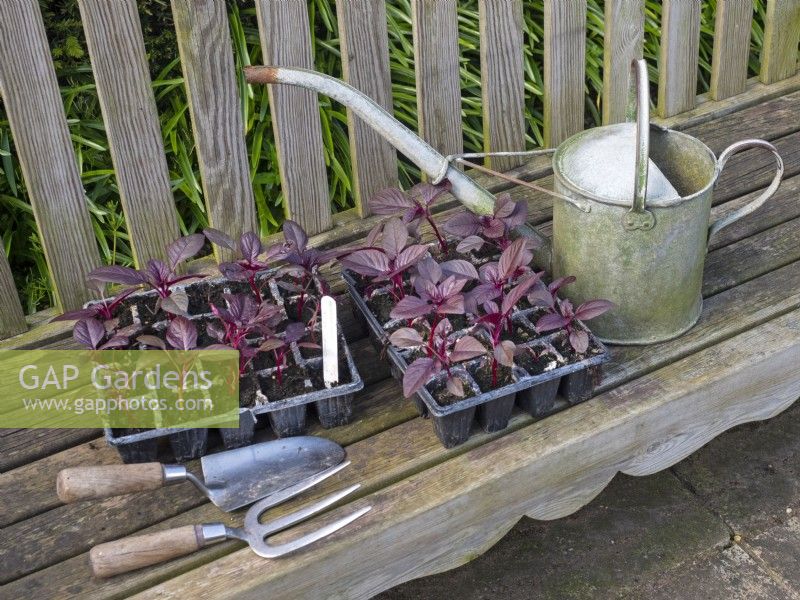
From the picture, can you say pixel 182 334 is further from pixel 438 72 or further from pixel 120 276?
pixel 438 72

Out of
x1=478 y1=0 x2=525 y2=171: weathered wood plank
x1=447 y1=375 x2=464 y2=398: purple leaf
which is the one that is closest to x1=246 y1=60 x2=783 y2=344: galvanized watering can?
x1=447 y1=375 x2=464 y2=398: purple leaf

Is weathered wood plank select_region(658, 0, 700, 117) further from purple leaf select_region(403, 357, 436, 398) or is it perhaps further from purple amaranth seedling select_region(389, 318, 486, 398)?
purple leaf select_region(403, 357, 436, 398)

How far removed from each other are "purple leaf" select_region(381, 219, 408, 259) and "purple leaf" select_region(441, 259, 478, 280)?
0.32 ft

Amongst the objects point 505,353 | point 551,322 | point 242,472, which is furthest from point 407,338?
point 242,472

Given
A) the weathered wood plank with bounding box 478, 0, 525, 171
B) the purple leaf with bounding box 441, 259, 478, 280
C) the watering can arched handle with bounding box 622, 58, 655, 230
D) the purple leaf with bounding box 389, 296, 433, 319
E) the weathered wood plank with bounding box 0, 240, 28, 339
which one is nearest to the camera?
A: the watering can arched handle with bounding box 622, 58, 655, 230

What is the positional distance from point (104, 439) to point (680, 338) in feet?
4.00

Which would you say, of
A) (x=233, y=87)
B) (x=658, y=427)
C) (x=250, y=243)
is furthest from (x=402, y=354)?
(x=233, y=87)

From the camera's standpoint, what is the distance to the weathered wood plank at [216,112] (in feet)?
7.22

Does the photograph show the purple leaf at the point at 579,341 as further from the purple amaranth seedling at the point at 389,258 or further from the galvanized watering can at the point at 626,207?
the purple amaranth seedling at the point at 389,258

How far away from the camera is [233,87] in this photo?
2.29 m

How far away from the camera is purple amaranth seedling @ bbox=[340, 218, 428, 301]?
2018 millimetres

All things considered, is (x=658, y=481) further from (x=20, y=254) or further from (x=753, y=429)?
(x=20, y=254)

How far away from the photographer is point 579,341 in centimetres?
194

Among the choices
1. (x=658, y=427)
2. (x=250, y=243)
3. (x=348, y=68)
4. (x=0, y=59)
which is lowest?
(x=658, y=427)
